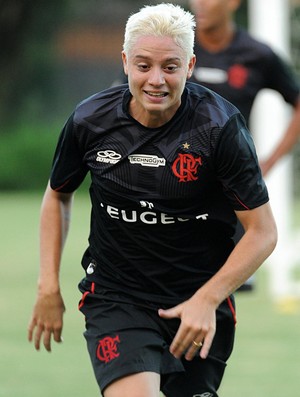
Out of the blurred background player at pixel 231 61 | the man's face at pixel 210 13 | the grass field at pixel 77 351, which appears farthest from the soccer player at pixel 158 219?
the man's face at pixel 210 13

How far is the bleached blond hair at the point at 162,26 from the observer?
176 inches

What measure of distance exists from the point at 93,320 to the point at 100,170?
0.60m

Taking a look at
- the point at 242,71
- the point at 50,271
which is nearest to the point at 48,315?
the point at 50,271

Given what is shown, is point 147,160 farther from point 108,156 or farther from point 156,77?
point 156,77

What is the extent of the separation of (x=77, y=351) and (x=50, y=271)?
3.53 metres

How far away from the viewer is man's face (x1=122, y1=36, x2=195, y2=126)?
4457 millimetres

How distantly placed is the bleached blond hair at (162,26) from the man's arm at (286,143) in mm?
3660

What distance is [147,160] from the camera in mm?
4680

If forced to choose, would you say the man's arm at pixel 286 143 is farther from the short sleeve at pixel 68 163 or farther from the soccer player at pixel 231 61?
the short sleeve at pixel 68 163

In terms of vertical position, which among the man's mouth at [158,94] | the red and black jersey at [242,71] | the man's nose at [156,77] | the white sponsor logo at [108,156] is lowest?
the red and black jersey at [242,71]

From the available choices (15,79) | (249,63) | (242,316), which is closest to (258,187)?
(249,63)

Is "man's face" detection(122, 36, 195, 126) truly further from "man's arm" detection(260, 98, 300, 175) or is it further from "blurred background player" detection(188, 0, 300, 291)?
"man's arm" detection(260, 98, 300, 175)

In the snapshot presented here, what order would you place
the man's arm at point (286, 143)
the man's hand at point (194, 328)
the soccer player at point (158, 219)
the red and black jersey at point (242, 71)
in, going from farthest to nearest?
the man's arm at point (286, 143)
the red and black jersey at point (242, 71)
the soccer player at point (158, 219)
the man's hand at point (194, 328)

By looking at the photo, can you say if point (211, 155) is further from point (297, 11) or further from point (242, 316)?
point (297, 11)
